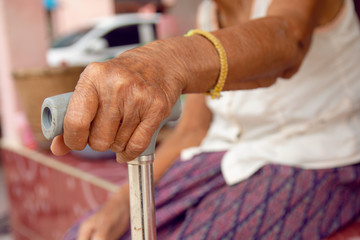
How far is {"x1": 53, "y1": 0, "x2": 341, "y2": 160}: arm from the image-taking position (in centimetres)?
46

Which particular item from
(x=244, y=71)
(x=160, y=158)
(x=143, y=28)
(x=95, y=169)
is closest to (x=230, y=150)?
(x=160, y=158)

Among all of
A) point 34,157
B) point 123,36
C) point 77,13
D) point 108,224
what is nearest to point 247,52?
point 108,224

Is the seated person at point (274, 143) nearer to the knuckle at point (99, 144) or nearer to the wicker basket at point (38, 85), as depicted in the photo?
the knuckle at point (99, 144)

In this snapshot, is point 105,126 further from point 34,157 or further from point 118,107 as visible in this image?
point 34,157

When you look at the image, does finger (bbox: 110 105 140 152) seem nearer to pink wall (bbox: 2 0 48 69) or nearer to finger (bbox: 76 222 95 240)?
finger (bbox: 76 222 95 240)

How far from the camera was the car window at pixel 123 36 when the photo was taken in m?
6.47

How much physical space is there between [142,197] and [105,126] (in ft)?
0.44

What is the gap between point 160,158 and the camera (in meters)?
1.18

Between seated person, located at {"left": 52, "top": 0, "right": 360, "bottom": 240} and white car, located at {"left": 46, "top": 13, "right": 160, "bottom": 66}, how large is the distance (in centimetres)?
528

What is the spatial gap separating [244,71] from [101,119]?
0.97 ft

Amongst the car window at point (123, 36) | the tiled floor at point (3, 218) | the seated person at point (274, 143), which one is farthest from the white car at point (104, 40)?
the seated person at point (274, 143)

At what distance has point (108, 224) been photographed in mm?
954

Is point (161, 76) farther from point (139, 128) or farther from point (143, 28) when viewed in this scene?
point (143, 28)

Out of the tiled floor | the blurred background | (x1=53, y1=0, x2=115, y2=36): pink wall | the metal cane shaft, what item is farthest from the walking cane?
(x1=53, y1=0, x2=115, y2=36): pink wall
